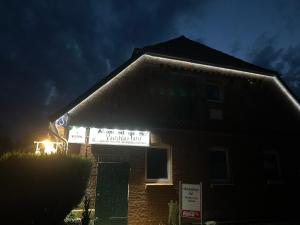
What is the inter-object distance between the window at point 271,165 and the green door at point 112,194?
683 cm

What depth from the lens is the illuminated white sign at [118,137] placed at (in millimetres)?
9602

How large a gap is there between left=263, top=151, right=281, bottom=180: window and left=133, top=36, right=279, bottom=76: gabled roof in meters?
4.00

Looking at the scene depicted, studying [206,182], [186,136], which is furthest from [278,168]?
[186,136]

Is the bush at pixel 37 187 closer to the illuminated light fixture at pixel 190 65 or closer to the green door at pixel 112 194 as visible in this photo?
the green door at pixel 112 194

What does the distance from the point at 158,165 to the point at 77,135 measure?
3483 millimetres

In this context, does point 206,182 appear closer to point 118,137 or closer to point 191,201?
point 191,201

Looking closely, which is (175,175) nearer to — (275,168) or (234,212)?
(234,212)

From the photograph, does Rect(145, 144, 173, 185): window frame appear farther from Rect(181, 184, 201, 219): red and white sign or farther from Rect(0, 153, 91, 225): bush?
Rect(0, 153, 91, 225): bush

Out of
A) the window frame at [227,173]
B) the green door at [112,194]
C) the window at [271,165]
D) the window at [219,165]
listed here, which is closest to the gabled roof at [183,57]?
the green door at [112,194]

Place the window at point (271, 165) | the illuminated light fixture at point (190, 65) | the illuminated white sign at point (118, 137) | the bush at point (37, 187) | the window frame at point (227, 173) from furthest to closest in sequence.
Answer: the window at point (271, 165) < the window frame at point (227, 173) < the illuminated light fixture at point (190, 65) < the illuminated white sign at point (118, 137) < the bush at point (37, 187)

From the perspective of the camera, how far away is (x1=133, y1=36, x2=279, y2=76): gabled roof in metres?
11.4

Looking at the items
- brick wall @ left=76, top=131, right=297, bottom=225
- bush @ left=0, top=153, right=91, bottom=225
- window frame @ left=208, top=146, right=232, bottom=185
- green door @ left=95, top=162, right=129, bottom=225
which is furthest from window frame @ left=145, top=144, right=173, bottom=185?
bush @ left=0, top=153, right=91, bottom=225

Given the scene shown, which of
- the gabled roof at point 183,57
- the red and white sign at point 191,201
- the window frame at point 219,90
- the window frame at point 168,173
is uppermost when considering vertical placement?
the gabled roof at point 183,57

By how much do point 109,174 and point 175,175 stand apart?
268 cm
